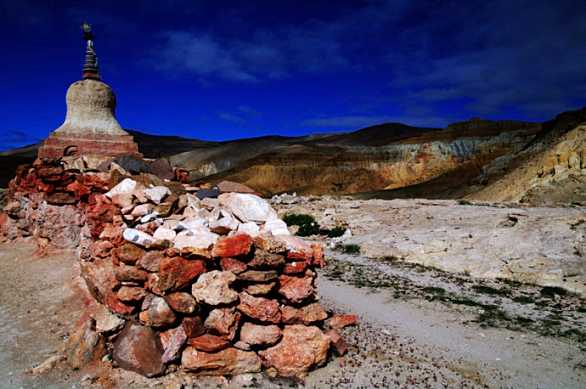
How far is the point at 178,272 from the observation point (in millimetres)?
4617

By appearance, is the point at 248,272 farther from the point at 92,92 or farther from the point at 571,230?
the point at 92,92

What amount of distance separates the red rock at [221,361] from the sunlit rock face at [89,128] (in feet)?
33.9

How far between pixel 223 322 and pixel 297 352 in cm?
100

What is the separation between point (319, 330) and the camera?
5.09 meters

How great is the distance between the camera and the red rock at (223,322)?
4555 millimetres

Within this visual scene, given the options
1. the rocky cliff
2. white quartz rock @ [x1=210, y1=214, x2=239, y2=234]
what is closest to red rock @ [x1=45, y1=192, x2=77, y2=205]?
white quartz rock @ [x1=210, y1=214, x2=239, y2=234]

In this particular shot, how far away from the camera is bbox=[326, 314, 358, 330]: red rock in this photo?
6.28m

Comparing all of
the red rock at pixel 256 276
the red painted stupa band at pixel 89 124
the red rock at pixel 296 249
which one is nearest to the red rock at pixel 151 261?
the red rock at pixel 256 276

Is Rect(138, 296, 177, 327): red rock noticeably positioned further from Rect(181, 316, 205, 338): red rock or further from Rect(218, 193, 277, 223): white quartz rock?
Rect(218, 193, 277, 223): white quartz rock

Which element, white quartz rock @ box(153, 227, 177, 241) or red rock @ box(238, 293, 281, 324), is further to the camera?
white quartz rock @ box(153, 227, 177, 241)

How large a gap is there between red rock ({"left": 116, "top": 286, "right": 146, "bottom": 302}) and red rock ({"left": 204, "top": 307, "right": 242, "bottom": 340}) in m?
0.97

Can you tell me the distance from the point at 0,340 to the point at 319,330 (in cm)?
446

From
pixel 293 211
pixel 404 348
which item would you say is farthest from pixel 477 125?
pixel 404 348

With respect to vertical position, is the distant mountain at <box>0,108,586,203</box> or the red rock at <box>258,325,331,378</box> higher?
the distant mountain at <box>0,108,586,203</box>
